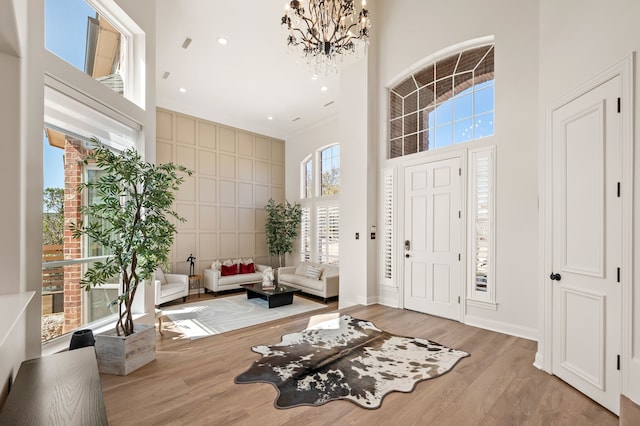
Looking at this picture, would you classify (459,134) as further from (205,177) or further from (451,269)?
(205,177)

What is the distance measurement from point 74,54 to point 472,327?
5.26 metres

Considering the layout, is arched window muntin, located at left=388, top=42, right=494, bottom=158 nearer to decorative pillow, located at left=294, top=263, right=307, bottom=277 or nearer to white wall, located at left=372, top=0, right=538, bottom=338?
white wall, located at left=372, top=0, right=538, bottom=338

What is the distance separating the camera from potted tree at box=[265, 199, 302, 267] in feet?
28.0

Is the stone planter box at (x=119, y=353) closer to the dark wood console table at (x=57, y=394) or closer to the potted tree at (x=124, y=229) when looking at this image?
the potted tree at (x=124, y=229)

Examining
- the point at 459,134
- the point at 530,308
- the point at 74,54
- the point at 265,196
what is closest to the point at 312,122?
the point at 265,196

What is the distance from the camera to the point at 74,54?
8.89ft

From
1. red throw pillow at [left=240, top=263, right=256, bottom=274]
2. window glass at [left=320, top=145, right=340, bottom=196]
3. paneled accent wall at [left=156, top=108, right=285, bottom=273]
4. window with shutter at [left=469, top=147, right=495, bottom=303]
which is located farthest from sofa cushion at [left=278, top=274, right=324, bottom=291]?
window with shutter at [left=469, top=147, right=495, bottom=303]

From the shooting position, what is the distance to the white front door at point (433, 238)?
423cm

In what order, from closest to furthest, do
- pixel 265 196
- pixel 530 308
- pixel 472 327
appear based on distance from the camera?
1. pixel 530 308
2. pixel 472 327
3. pixel 265 196

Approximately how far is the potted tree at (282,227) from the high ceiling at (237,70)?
7.76ft

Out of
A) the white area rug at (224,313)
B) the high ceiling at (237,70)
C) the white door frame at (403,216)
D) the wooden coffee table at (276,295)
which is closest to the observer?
the white door frame at (403,216)

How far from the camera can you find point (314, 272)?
23.6ft

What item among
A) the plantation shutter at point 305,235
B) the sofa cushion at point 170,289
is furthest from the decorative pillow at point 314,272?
the sofa cushion at point 170,289

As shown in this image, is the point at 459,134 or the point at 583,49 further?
the point at 459,134
